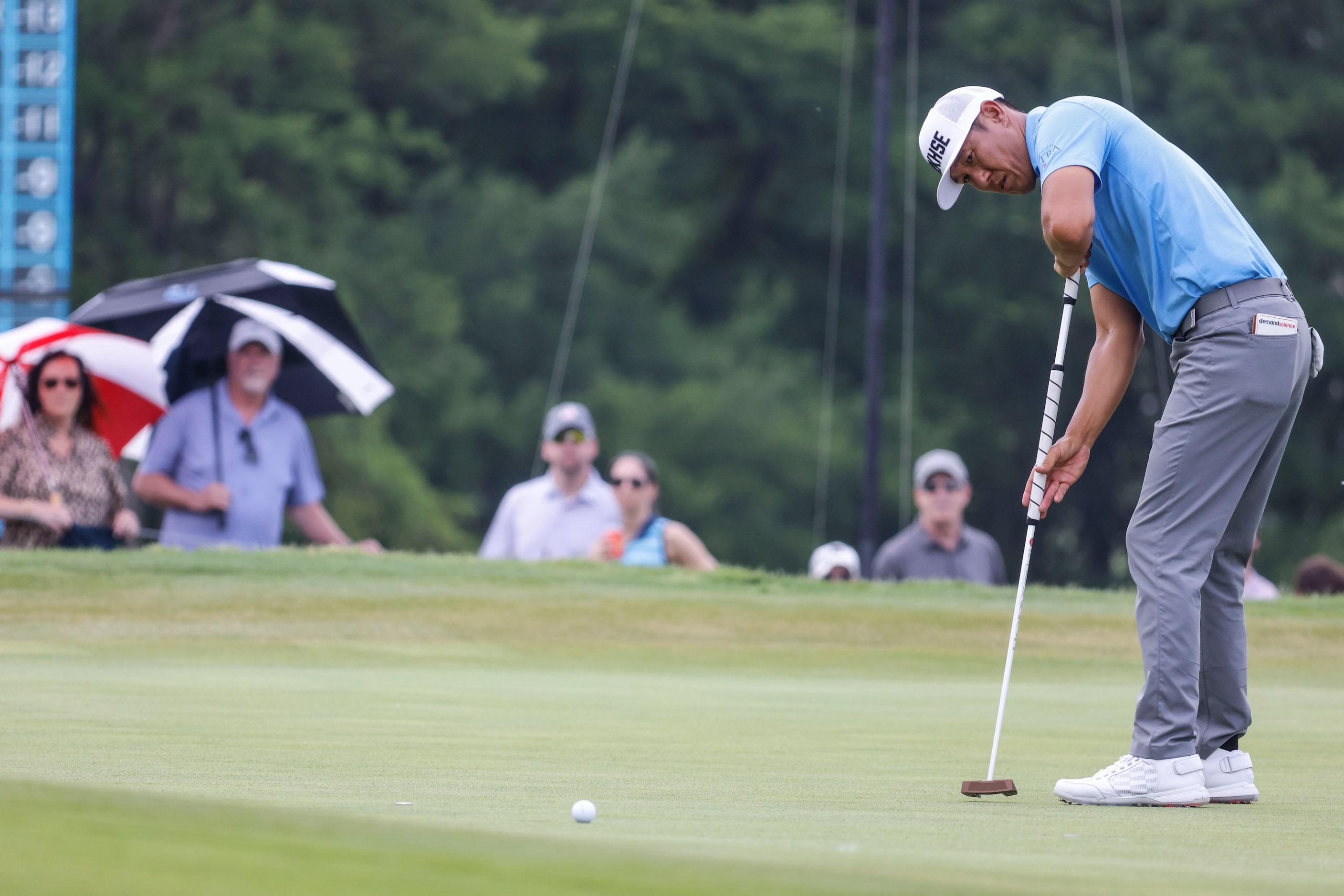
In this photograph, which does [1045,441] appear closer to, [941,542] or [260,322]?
[941,542]

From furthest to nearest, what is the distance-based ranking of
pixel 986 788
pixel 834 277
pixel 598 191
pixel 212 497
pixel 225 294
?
1. pixel 834 277
2. pixel 598 191
3. pixel 225 294
4. pixel 212 497
5. pixel 986 788

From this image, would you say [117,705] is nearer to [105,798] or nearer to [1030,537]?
[1030,537]

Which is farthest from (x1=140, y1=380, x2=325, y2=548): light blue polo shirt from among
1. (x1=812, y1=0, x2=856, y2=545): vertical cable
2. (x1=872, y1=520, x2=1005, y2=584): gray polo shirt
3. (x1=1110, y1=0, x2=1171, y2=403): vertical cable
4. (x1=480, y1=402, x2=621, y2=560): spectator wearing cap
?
(x1=812, y1=0, x2=856, y2=545): vertical cable

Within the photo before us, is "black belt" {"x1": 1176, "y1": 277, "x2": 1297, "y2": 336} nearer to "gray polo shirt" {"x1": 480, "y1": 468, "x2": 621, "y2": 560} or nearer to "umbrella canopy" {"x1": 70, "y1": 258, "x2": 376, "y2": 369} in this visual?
"gray polo shirt" {"x1": 480, "y1": 468, "x2": 621, "y2": 560}

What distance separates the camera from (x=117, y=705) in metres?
5.72

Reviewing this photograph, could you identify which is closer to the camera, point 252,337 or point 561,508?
point 252,337

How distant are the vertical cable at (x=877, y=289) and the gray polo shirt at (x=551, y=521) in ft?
14.8

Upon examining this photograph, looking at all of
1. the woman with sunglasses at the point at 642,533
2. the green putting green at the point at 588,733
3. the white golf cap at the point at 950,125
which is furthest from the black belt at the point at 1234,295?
the woman with sunglasses at the point at 642,533

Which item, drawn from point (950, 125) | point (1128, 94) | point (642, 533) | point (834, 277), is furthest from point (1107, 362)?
point (834, 277)

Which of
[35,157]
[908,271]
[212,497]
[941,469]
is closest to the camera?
[212,497]

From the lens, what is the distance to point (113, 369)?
10.8 m

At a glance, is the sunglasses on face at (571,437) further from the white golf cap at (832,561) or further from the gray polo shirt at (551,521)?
the white golf cap at (832,561)

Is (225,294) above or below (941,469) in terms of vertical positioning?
above

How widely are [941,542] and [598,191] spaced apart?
18.2 m
